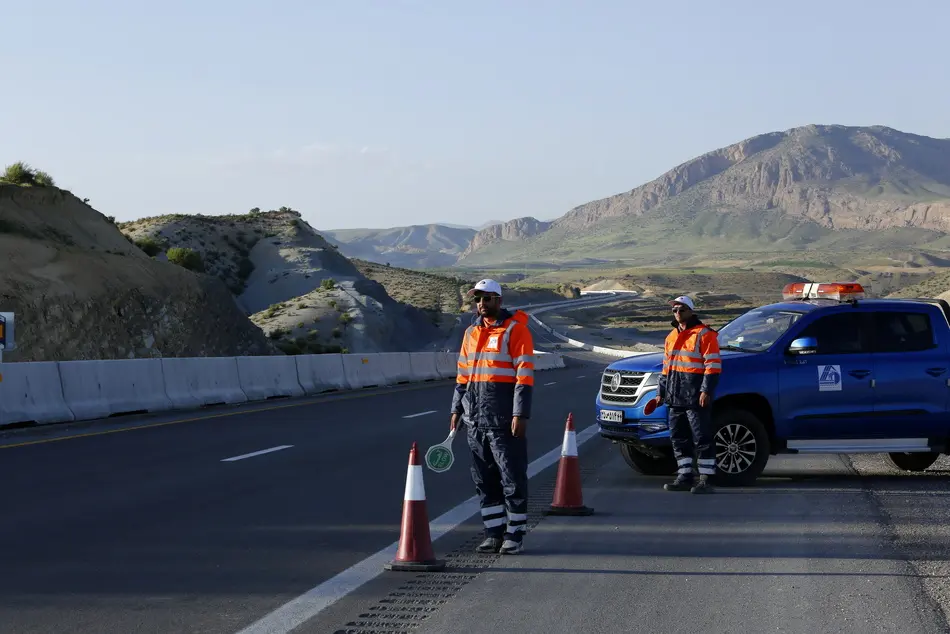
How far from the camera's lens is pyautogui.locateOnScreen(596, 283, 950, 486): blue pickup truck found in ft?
45.4

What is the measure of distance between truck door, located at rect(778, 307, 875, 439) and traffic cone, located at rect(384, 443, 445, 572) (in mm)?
6247

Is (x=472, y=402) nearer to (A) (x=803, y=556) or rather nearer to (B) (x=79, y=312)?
(A) (x=803, y=556)

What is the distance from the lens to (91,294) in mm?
43906

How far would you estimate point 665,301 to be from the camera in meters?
175

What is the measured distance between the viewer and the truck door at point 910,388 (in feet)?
46.7

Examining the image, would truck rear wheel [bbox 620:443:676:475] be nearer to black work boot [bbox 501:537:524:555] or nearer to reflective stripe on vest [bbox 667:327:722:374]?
reflective stripe on vest [bbox 667:327:722:374]

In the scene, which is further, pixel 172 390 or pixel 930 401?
pixel 172 390

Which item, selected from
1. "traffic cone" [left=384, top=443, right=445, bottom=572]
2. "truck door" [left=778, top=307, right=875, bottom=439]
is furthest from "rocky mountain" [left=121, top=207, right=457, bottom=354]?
"traffic cone" [left=384, top=443, right=445, bottom=572]

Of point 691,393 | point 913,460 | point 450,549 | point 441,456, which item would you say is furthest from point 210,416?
point 441,456

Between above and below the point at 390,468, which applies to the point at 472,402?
above

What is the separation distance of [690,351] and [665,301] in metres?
164

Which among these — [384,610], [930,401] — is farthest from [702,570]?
[930,401]

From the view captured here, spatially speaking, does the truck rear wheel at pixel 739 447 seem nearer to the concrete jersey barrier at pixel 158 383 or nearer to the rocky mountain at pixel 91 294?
the concrete jersey barrier at pixel 158 383

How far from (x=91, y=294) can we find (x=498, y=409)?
121 ft
